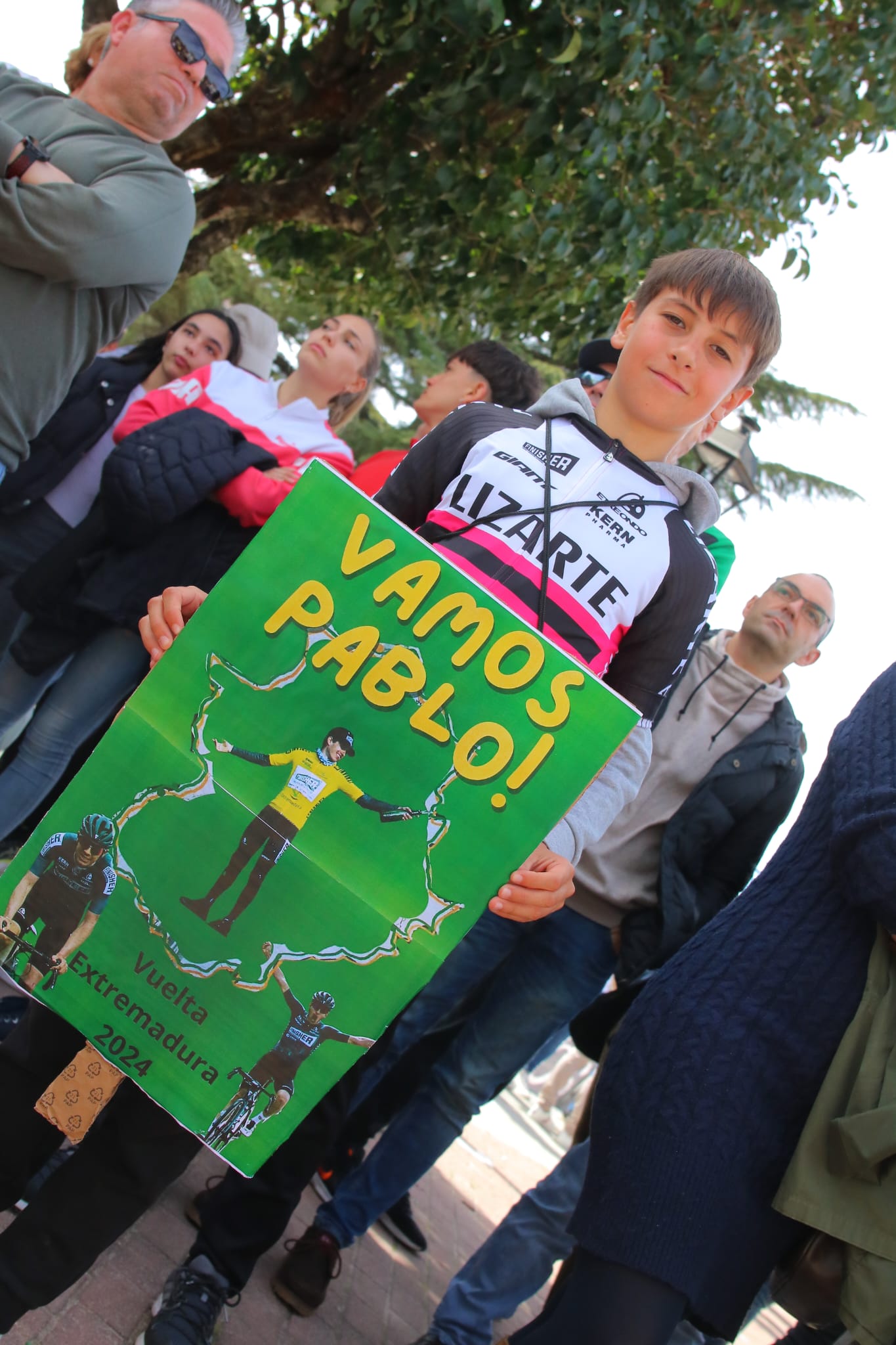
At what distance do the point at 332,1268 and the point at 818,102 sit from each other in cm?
529

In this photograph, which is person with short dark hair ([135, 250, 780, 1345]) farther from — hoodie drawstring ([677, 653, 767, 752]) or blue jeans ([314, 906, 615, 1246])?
hoodie drawstring ([677, 653, 767, 752])

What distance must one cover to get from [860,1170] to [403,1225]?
2128 millimetres

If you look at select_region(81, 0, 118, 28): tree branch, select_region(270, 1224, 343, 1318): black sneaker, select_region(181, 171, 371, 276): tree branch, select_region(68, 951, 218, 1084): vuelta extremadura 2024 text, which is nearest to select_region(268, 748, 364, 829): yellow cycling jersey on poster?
select_region(68, 951, 218, 1084): vuelta extremadura 2024 text

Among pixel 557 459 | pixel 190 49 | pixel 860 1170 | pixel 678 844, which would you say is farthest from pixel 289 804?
pixel 190 49

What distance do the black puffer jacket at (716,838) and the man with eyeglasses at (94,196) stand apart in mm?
1922

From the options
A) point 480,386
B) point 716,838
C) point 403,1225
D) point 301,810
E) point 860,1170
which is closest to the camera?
point 301,810

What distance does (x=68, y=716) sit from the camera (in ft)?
9.34

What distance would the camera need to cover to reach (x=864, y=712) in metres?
1.78

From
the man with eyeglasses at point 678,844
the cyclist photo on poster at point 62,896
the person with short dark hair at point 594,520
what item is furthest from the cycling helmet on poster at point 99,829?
the man with eyeglasses at point 678,844

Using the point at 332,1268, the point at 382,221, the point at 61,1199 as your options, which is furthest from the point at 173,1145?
the point at 382,221

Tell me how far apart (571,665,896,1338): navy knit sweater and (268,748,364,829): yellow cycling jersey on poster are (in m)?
0.72

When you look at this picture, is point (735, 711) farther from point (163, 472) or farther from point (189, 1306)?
point (189, 1306)

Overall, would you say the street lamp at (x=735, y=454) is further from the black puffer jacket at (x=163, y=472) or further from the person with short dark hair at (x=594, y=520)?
the person with short dark hair at (x=594, y=520)

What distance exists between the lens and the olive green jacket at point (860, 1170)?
1407 millimetres
